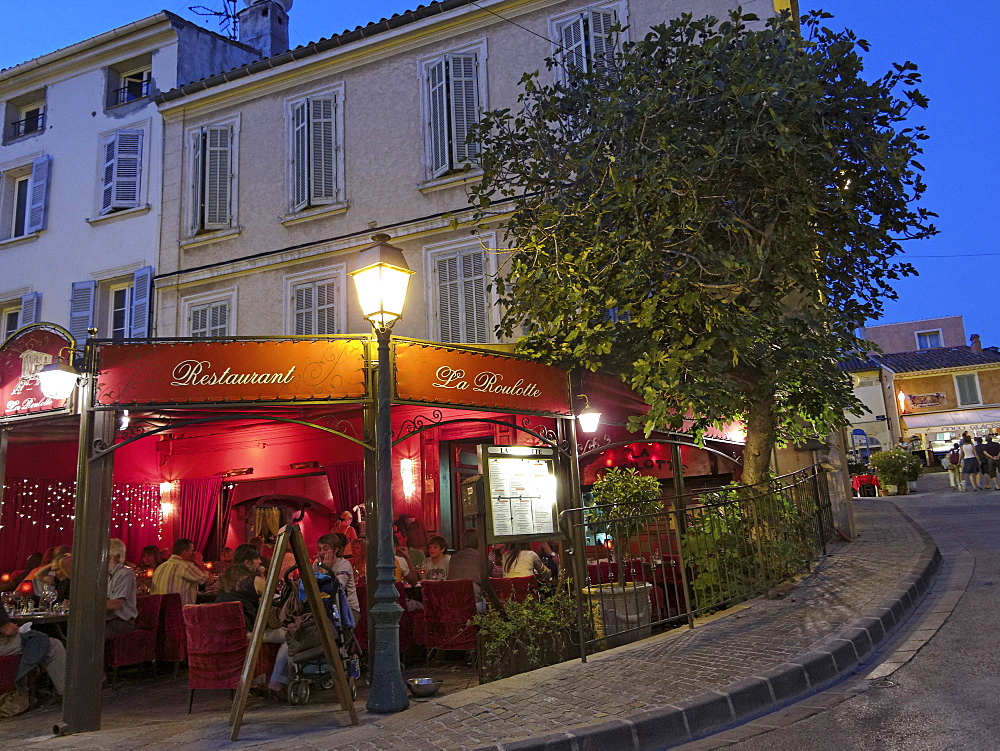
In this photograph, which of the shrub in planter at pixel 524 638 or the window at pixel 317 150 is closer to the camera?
the shrub in planter at pixel 524 638

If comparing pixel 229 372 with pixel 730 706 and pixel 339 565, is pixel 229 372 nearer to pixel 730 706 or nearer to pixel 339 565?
pixel 339 565

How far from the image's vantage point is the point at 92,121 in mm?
14492

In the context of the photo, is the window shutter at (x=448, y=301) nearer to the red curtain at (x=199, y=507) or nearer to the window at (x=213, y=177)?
the window at (x=213, y=177)

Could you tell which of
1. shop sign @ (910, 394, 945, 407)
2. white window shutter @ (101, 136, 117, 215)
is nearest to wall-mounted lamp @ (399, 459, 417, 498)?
white window shutter @ (101, 136, 117, 215)

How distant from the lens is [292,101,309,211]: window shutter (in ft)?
42.0

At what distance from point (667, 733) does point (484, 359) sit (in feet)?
14.9

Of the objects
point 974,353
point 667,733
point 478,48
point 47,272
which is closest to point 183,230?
point 47,272

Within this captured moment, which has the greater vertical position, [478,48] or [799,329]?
[478,48]

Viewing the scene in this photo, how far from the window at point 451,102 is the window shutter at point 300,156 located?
2.09 meters

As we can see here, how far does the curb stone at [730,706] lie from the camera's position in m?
4.51

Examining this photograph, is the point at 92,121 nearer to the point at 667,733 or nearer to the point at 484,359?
the point at 484,359

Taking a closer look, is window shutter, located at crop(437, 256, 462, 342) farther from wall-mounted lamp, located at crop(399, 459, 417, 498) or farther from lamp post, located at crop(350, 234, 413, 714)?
lamp post, located at crop(350, 234, 413, 714)

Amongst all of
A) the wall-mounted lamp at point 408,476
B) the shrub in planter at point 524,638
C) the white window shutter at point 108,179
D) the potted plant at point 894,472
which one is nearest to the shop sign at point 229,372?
the shrub in planter at point 524,638

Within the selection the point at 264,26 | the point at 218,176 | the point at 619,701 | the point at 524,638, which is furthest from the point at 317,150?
the point at 619,701
